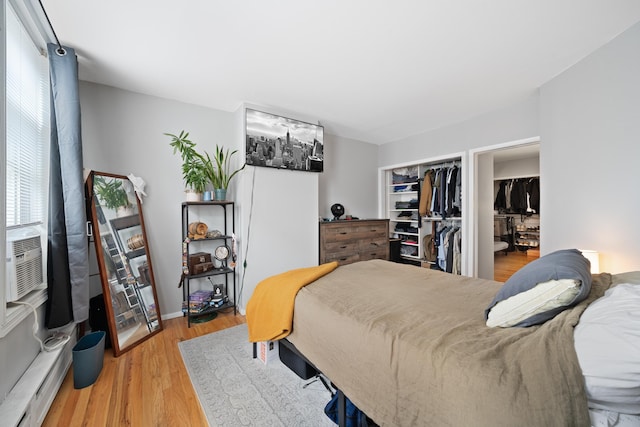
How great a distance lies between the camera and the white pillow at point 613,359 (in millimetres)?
668

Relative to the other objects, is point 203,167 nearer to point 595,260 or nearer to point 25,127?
point 25,127

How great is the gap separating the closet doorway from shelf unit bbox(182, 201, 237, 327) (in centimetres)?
320

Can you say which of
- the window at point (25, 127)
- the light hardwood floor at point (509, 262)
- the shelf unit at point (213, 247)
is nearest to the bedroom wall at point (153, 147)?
the shelf unit at point (213, 247)

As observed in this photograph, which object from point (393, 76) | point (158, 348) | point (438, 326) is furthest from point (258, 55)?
point (158, 348)

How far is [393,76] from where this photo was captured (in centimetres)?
229

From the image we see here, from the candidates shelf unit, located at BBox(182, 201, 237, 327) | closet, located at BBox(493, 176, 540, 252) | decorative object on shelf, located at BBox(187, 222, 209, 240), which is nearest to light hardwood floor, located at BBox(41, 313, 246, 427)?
shelf unit, located at BBox(182, 201, 237, 327)

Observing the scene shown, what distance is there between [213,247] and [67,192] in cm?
141

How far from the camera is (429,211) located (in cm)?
407

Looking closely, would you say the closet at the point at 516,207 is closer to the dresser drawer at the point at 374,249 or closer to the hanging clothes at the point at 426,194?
the hanging clothes at the point at 426,194

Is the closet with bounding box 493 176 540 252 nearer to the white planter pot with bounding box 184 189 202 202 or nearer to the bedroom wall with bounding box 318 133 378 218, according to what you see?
the bedroom wall with bounding box 318 133 378 218

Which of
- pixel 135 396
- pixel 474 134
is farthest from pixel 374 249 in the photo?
pixel 135 396

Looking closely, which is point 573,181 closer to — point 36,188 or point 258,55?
point 258,55

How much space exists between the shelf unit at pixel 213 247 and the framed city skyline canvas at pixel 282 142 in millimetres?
704

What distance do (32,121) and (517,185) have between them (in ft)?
25.5
